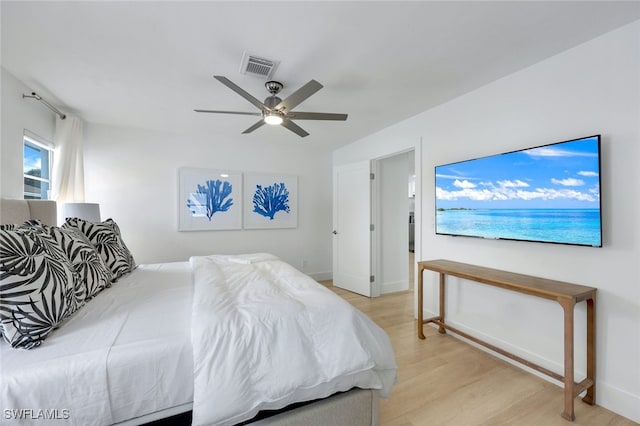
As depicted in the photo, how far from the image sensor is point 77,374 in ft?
3.16

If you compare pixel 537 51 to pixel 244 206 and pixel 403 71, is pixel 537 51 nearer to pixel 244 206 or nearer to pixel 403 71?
pixel 403 71

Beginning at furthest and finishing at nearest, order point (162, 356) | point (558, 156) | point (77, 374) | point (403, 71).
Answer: point (403, 71)
point (558, 156)
point (162, 356)
point (77, 374)

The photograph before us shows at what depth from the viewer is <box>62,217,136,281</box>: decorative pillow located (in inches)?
81.1

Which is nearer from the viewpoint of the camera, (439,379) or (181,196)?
(439,379)

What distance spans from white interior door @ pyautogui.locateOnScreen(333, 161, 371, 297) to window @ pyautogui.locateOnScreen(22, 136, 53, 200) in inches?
144

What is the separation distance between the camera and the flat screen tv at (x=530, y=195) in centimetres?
173

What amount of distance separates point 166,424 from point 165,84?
2544 millimetres

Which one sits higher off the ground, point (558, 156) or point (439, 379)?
point (558, 156)

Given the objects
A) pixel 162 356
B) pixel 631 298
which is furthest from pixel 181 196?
pixel 631 298

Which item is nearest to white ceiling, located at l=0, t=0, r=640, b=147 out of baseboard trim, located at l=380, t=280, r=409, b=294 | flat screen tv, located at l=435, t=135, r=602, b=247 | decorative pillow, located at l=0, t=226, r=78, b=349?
flat screen tv, located at l=435, t=135, r=602, b=247

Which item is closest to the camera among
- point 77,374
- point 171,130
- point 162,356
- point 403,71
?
point 77,374

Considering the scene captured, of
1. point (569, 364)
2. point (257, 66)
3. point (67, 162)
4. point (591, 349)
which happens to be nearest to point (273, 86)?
point (257, 66)

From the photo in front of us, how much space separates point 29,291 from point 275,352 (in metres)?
1.05

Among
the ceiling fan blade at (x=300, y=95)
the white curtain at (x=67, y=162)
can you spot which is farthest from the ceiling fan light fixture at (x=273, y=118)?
the white curtain at (x=67, y=162)
